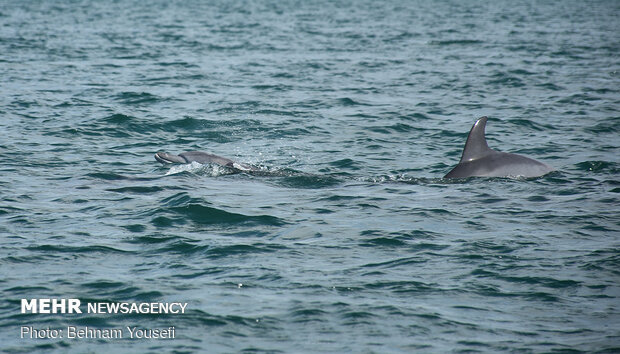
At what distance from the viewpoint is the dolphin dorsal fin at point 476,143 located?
54.7ft

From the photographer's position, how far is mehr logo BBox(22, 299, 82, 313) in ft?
33.7

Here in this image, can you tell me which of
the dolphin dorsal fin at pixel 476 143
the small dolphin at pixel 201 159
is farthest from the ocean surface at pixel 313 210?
the dolphin dorsal fin at pixel 476 143

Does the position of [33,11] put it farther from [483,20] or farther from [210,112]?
[210,112]

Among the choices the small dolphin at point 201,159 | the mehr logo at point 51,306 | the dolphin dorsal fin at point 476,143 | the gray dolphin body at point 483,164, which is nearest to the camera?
the mehr logo at point 51,306

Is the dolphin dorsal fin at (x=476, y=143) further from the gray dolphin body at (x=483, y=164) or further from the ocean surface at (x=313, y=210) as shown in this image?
the ocean surface at (x=313, y=210)

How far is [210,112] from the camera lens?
84.2ft

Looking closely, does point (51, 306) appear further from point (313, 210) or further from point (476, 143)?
point (476, 143)

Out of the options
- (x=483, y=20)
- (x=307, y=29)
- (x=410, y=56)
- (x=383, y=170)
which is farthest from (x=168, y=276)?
(x=483, y=20)

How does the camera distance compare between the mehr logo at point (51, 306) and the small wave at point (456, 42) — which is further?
the small wave at point (456, 42)

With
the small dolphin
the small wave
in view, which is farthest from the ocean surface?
the small wave

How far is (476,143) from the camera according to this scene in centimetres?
1684

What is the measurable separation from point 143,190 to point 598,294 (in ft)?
27.4

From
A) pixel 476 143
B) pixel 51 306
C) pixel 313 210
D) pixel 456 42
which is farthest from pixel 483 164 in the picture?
pixel 456 42

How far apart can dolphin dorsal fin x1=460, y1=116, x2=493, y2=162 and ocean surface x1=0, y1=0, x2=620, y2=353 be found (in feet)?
1.96
